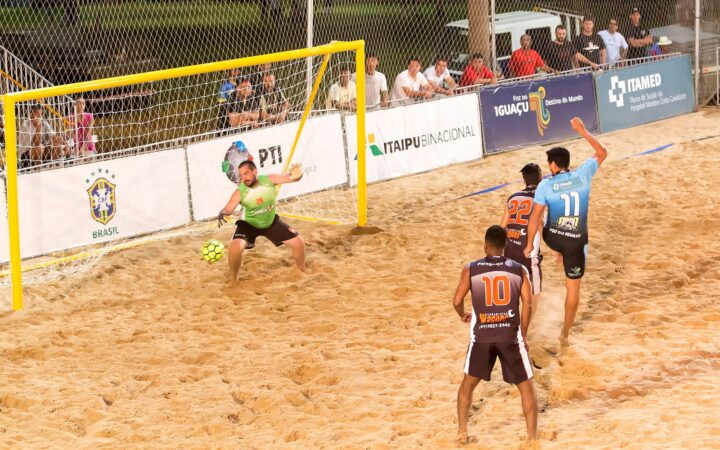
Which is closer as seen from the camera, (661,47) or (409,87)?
(409,87)

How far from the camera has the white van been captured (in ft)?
64.1

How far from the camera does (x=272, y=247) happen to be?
12.9 m

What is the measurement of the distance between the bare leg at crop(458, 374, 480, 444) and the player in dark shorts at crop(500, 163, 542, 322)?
207 centimetres

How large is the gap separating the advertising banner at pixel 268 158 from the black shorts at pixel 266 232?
7.50ft

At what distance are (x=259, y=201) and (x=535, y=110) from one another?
25.5 ft

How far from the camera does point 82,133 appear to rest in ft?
44.2

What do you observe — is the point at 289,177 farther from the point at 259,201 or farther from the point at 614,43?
the point at 614,43

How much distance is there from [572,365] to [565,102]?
10.1 meters

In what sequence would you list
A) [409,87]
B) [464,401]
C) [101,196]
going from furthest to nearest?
[409,87], [101,196], [464,401]

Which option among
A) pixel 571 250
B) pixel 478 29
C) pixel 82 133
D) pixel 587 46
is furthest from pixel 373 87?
pixel 571 250

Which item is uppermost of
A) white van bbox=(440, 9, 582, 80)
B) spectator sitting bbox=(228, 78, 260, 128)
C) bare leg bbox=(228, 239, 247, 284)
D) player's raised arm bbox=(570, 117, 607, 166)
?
white van bbox=(440, 9, 582, 80)

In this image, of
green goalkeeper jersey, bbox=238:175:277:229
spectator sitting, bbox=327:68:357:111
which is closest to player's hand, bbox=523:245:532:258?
green goalkeeper jersey, bbox=238:175:277:229

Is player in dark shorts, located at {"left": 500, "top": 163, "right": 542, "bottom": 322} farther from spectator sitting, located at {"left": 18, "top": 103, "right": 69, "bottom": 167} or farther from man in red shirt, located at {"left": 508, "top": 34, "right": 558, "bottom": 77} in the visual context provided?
man in red shirt, located at {"left": 508, "top": 34, "right": 558, "bottom": 77}

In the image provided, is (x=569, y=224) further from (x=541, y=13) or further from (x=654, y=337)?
(x=541, y=13)
